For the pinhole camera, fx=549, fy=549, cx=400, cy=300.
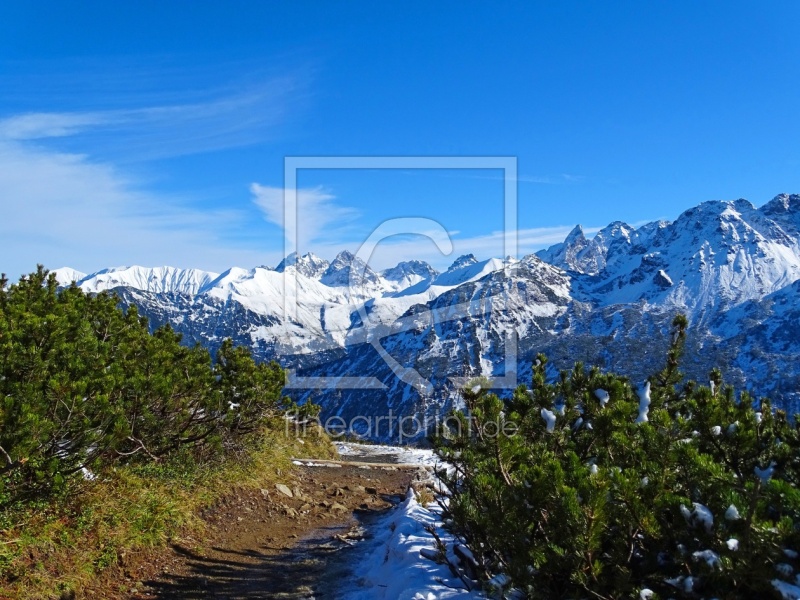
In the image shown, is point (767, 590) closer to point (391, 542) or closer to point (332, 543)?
point (391, 542)

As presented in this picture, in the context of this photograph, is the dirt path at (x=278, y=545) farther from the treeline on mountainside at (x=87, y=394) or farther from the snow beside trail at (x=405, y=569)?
the treeline on mountainside at (x=87, y=394)

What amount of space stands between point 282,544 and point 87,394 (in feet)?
22.1

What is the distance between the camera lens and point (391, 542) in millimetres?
11266

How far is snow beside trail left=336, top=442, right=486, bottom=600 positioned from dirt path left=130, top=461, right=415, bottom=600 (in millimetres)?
396

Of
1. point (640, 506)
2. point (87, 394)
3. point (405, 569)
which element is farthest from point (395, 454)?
point (640, 506)

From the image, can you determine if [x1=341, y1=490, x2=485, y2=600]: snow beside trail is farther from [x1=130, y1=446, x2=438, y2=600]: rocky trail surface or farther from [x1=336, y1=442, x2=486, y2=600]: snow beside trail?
[x1=130, y1=446, x2=438, y2=600]: rocky trail surface

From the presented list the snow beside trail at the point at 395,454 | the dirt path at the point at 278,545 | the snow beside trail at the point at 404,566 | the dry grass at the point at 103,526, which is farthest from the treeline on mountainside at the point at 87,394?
the snow beside trail at the point at 395,454

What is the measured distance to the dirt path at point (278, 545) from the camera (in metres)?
9.92

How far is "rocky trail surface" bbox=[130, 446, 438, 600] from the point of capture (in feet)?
32.6

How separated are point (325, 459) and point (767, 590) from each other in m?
22.3

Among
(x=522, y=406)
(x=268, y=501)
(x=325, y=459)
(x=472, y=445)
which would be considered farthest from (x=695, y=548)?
(x=325, y=459)

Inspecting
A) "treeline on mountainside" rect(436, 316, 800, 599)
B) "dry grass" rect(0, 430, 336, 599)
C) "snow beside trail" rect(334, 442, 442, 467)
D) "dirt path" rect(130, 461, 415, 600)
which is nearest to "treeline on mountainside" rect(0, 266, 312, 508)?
"dry grass" rect(0, 430, 336, 599)

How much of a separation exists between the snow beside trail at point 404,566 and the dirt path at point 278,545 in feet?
1.30

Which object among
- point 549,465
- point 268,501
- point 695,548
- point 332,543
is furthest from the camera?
point 268,501
